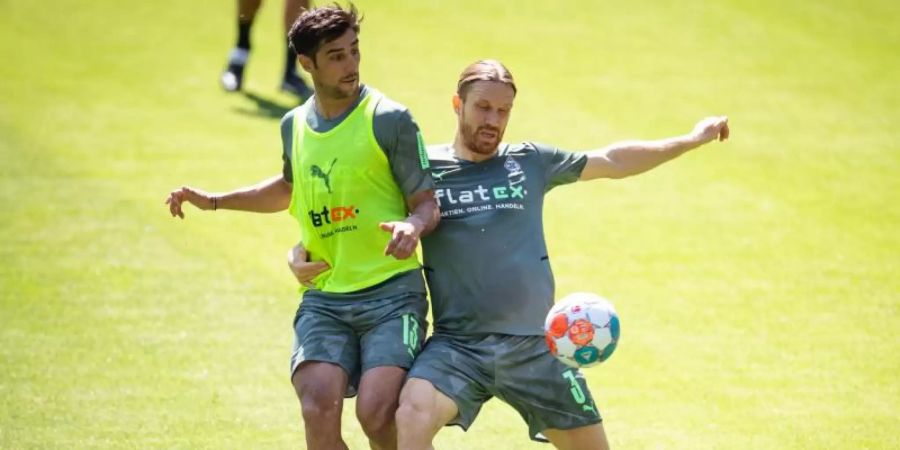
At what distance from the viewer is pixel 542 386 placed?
6.86 metres

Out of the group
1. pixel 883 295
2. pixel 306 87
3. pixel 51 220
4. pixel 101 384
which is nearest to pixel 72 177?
pixel 51 220

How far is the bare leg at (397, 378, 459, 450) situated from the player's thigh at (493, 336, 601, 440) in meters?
0.35

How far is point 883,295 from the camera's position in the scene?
1083 centimetres

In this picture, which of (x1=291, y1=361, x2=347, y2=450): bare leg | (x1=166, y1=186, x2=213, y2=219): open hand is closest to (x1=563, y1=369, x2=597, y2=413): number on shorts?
(x1=291, y1=361, x2=347, y2=450): bare leg

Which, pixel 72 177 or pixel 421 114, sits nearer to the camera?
pixel 72 177

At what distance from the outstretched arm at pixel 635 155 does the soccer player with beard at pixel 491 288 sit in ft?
1.01

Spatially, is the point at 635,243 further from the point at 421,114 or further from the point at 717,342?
the point at 421,114

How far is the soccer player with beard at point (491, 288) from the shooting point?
6.84 meters

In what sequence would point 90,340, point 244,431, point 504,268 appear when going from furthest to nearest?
point 90,340, point 244,431, point 504,268

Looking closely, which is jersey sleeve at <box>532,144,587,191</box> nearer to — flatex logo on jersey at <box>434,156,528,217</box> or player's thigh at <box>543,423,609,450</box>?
flatex logo on jersey at <box>434,156,528,217</box>

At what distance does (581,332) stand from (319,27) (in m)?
1.96

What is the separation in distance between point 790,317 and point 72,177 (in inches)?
272

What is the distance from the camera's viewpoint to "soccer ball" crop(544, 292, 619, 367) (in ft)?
21.4

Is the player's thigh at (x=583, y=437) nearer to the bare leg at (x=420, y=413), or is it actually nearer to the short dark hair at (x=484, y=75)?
A: the bare leg at (x=420, y=413)
